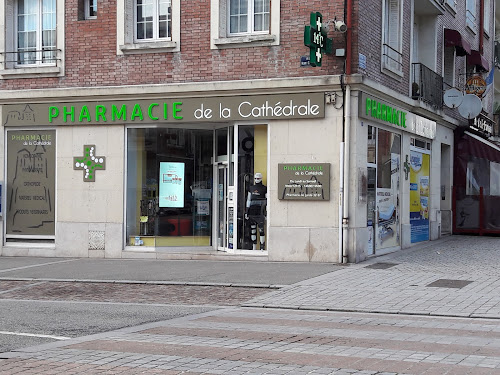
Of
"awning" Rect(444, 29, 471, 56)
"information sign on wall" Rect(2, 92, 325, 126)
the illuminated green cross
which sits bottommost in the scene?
the illuminated green cross

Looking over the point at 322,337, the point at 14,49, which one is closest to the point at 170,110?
the point at 14,49

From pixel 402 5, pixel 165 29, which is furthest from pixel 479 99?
pixel 165 29

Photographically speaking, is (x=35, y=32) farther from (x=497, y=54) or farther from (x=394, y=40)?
(x=497, y=54)

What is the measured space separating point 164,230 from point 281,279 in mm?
5026

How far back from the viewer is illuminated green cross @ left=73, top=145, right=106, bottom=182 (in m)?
18.1

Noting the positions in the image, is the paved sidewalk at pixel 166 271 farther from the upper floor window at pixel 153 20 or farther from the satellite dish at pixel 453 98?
the satellite dish at pixel 453 98

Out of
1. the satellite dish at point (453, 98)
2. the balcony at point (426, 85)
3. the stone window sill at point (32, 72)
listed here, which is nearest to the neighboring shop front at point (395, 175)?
the balcony at point (426, 85)

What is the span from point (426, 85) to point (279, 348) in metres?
15.1

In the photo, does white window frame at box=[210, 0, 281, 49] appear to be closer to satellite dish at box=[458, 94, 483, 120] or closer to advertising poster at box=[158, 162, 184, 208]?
advertising poster at box=[158, 162, 184, 208]

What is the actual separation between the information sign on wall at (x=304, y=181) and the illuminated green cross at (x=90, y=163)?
4.33 m

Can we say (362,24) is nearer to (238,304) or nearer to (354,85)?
(354,85)

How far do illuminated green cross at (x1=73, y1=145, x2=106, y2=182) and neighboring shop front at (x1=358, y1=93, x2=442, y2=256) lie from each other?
600cm

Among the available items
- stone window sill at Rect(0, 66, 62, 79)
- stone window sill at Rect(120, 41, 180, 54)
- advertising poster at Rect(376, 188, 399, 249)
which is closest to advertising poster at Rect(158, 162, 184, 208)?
stone window sill at Rect(120, 41, 180, 54)

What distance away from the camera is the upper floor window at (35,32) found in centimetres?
1878
